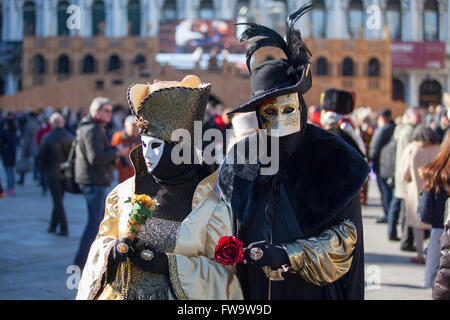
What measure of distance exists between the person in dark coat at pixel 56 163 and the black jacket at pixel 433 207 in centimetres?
546

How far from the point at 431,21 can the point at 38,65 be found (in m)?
26.9

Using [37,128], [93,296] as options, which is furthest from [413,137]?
[37,128]

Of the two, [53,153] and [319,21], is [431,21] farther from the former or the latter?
[53,153]

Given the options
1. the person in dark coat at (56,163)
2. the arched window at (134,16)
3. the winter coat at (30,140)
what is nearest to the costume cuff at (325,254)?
the person in dark coat at (56,163)

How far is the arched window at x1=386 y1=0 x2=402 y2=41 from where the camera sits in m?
44.9

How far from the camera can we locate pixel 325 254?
3.02 m

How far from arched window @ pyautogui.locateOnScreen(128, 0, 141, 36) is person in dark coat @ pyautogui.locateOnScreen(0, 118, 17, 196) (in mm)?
31279

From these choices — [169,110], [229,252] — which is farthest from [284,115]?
[229,252]

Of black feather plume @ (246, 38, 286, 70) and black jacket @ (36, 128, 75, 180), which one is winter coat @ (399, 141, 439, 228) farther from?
black feather plume @ (246, 38, 286, 70)

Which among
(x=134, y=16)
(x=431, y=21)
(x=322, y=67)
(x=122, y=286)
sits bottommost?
(x=122, y=286)

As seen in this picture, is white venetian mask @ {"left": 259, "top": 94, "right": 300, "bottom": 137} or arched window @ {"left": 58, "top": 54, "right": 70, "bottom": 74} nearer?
white venetian mask @ {"left": 259, "top": 94, "right": 300, "bottom": 137}

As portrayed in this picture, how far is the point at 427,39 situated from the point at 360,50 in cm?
1473

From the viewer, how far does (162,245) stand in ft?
10.2

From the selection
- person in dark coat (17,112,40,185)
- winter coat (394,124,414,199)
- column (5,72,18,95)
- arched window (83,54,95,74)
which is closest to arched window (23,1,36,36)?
column (5,72,18,95)
